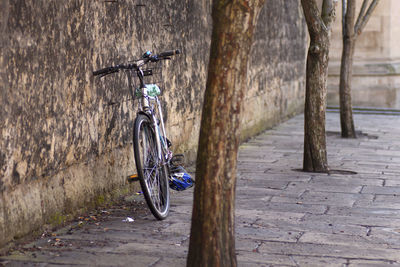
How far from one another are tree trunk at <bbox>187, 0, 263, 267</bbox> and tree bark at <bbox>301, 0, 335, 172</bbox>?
4034mm

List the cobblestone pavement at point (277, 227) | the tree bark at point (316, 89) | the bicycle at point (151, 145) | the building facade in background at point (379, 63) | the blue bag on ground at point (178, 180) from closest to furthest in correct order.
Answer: the cobblestone pavement at point (277, 227) → the bicycle at point (151, 145) → the blue bag on ground at point (178, 180) → the tree bark at point (316, 89) → the building facade in background at point (379, 63)

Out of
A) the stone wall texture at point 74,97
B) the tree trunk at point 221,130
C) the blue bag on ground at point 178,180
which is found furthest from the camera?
the blue bag on ground at point 178,180

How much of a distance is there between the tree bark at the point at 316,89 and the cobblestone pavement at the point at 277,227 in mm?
Answer: 254

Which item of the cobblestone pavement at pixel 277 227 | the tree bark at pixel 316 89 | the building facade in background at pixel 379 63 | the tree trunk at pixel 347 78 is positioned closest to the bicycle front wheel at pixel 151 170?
the cobblestone pavement at pixel 277 227

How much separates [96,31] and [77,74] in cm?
50

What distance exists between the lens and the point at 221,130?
12.0 ft

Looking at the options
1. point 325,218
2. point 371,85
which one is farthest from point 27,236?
point 371,85

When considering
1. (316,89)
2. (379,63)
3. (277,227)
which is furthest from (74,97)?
(379,63)

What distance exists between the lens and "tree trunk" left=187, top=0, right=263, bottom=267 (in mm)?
3645

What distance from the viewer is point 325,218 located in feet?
18.1

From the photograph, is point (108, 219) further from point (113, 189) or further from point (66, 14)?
point (66, 14)

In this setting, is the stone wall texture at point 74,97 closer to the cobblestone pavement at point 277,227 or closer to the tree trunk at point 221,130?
the cobblestone pavement at point 277,227

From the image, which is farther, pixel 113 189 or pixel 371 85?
pixel 371 85

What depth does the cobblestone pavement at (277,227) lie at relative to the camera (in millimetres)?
A: 4363
